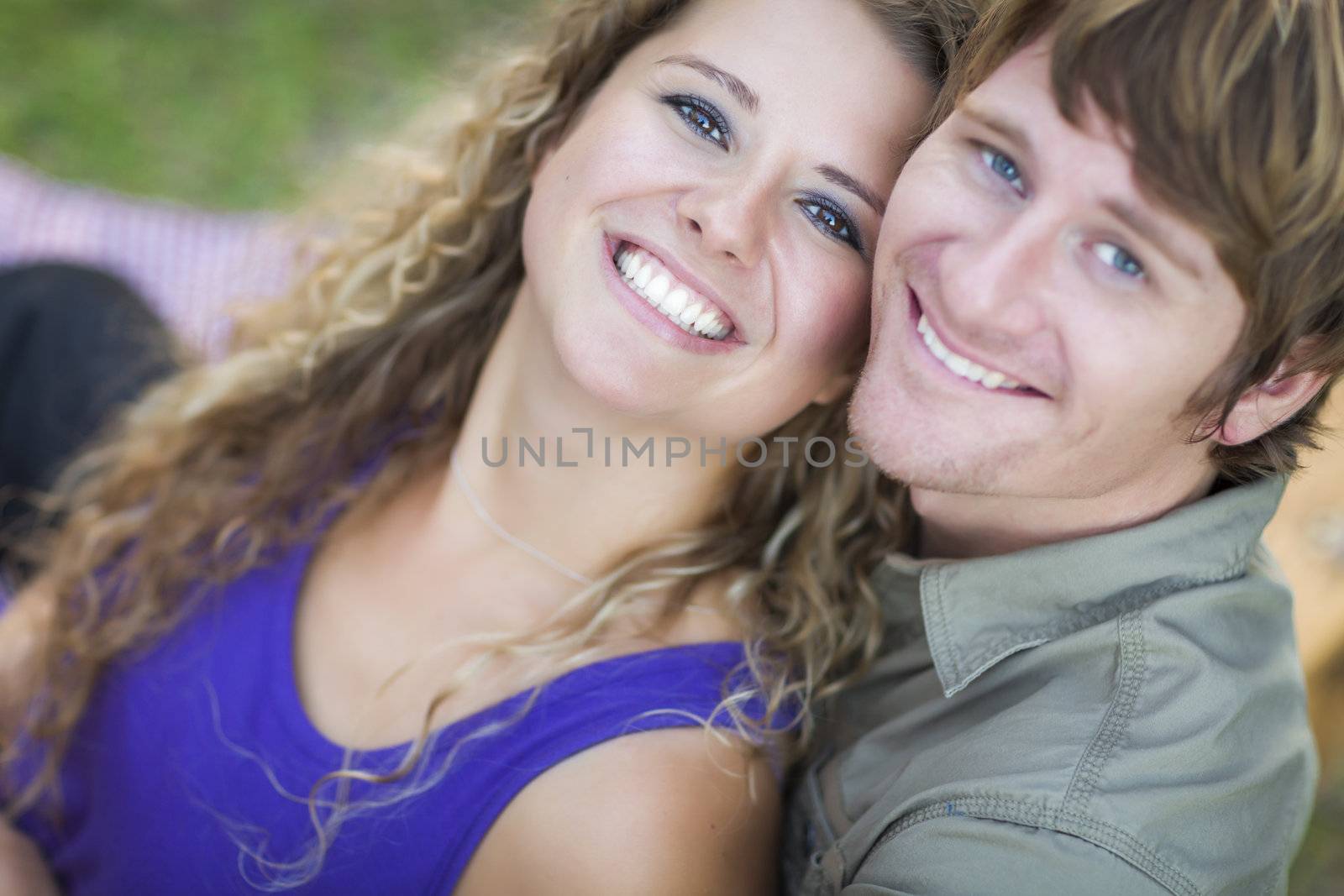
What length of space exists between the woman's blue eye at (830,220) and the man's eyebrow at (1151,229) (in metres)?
0.45

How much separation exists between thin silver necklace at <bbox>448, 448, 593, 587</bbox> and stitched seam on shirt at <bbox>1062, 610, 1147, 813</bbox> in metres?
0.95

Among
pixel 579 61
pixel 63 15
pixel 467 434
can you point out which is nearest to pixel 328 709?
pixel 467 434

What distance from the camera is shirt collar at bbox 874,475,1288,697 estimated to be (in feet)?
6.04

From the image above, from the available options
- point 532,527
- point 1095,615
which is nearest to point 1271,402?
point 1095,615

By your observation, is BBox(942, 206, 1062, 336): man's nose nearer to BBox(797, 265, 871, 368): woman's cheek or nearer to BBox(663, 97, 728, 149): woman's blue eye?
BBox(797, 265, 871, 368): woman's cheek

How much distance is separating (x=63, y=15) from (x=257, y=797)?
11.6 feet

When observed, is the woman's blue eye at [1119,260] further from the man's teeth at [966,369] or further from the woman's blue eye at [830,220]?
the woman's blue eye at [830,220]

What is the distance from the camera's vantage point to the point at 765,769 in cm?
206

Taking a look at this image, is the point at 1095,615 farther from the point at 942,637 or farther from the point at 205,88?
the point at 205,88

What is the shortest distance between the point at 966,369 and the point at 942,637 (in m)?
0.49

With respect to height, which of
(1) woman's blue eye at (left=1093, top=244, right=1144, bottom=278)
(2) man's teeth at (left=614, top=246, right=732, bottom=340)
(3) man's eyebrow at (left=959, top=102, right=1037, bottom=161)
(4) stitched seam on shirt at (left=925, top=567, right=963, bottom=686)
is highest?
(3) man's eyebrow at (left=959, top=102, right=1037, bottom=161)

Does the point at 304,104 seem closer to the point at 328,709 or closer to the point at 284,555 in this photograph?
the point at 284,555

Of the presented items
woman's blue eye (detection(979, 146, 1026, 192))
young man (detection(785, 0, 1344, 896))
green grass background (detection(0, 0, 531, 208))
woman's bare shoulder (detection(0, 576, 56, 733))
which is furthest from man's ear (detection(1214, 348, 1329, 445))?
green grass background (detection(0, 0, 531, 208))

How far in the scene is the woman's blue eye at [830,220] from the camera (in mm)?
1861
